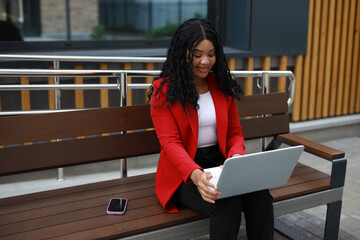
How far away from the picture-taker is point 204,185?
2199 millimetres

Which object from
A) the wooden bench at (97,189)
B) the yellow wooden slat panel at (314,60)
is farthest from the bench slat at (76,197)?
the yellow wooden slat panel at (314,60)

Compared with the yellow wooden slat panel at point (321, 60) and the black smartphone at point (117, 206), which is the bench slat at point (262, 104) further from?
the yellow wooden slat panel at point (321, 60)

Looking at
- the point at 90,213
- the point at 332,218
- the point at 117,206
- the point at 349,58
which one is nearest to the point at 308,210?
the point at 332,218

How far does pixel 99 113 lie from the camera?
264 cm

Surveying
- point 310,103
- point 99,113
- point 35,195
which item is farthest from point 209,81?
point 310,103

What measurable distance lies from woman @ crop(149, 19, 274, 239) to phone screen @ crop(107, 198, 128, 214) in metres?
0.19

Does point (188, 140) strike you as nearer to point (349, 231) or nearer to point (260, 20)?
point (349, 231)

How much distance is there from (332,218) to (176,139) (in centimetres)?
122

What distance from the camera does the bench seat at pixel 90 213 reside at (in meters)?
2.18

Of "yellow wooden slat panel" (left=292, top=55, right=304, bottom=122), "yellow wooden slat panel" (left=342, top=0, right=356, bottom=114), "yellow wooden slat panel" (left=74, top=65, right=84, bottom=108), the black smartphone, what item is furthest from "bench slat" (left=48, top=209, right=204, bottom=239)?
"yellow wooden slat panel" (left=342, top=0, right=356, bottom=114)

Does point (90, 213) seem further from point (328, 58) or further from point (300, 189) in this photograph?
point (328, 58)

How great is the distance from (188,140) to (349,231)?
1626 mm

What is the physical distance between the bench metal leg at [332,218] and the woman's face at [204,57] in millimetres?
1217

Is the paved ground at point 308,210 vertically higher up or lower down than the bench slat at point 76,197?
lower down
